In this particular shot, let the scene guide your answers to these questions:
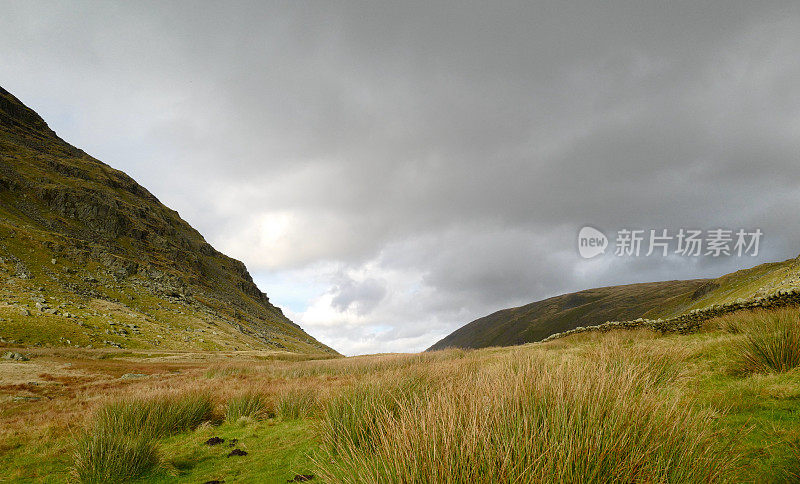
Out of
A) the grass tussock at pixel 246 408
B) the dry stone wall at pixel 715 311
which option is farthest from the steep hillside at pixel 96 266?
the dry stone wall at pixel 715 311

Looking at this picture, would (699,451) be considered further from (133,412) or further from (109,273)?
(109,273)

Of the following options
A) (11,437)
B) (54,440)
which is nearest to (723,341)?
(54,440)

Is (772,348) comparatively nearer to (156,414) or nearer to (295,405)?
(295,405)

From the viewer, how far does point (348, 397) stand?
7.12 m

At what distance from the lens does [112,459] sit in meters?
6.12

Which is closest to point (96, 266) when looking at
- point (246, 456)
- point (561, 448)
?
point (246, 456)

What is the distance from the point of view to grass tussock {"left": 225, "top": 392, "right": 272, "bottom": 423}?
33.4 ft

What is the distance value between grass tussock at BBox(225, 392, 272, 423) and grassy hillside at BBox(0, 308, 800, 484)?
43 mm

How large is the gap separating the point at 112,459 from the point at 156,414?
3.38 meters

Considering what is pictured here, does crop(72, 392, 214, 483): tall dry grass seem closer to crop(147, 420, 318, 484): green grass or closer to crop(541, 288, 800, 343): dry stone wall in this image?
crop(147, 420, 318, 484): green grass

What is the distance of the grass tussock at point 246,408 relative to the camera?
10167 millimetres

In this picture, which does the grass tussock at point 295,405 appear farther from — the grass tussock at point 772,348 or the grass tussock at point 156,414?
the grass tussock at point 772,348

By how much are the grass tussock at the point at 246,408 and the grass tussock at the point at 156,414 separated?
0.71m

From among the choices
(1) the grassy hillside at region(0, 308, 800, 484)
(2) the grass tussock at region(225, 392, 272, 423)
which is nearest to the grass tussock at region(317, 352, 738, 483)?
(1) the grassy hillside at region(0, 308, 800, 484)
